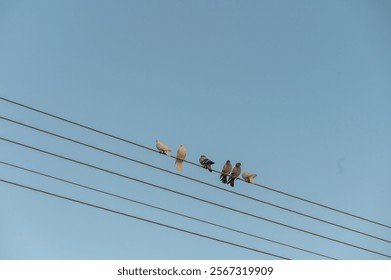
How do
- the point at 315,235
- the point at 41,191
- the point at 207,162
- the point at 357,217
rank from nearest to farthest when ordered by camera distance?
the point at 41,191 < the point at 315,235 < the point at 357,217 < the point at 207,162

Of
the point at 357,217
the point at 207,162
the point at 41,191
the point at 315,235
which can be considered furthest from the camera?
the point at 207,162

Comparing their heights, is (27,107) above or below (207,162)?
below

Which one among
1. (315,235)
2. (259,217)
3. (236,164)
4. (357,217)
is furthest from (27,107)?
(236,164)

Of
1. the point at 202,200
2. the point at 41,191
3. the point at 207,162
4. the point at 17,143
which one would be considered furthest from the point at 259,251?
the point at 207,162

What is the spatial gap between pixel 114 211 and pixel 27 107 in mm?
2272

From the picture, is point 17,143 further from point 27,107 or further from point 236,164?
point 236,164

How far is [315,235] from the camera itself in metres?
9.49

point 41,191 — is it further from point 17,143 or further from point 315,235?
point 315,235

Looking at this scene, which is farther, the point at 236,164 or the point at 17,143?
the point at 236,164

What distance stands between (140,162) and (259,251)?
2.45m

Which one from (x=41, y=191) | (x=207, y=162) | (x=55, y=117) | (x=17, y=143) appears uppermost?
(x=207, y=162)

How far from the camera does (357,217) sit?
10141 millimetres

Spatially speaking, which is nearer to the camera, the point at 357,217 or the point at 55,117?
the point at 55,117

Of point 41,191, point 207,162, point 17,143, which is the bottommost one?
point 41,191
